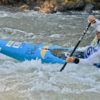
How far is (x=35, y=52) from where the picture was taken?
4902 mm

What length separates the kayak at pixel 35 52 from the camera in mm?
4770

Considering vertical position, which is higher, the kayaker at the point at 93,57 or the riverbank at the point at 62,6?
the kayaker at the point at 93,57

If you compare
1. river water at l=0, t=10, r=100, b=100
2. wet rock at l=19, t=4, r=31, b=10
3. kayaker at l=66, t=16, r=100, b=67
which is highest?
kayaker at l=66, t=16, r=100, b=67

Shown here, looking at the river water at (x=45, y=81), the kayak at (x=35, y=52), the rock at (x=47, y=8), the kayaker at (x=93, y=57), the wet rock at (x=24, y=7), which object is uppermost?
the kayaker at (x=93, y=57)

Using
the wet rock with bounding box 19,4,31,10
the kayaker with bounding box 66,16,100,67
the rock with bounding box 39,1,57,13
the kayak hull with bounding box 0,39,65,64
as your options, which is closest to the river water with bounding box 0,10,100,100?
the kayak hull with bounding box 0,39,65,64

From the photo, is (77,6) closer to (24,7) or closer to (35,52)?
(24,7)

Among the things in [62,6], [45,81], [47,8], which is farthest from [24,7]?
[45,81]

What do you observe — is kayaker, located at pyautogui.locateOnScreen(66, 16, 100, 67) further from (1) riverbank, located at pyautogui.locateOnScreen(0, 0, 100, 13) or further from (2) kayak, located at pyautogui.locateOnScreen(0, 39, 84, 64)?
(1) riverbank, located at pyautogui.locateOnScreen(0, 0, 100, 13)

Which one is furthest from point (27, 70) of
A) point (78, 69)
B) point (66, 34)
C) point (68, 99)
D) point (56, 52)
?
point (66, 34)

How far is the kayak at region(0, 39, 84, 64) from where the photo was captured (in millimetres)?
4770

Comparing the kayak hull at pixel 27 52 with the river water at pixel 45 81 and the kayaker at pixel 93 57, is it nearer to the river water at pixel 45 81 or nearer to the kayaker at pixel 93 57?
the river water at pixel 45 81

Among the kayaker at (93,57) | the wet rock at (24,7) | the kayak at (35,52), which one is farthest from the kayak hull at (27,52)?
the wet rock at (24,7)

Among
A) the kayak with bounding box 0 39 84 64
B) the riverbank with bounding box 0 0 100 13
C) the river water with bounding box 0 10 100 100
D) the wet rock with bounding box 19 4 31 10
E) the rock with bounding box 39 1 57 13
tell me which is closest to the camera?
the river water with bounding box 0 10 100 100

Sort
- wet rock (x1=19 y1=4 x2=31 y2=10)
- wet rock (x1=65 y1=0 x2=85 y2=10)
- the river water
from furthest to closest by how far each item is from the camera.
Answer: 1. wet rock (x1=19 y1=4 x2=31 y2=10)
2. wet rock (x1=65 y1=0 x2=85 y2=10)
3. the river water
